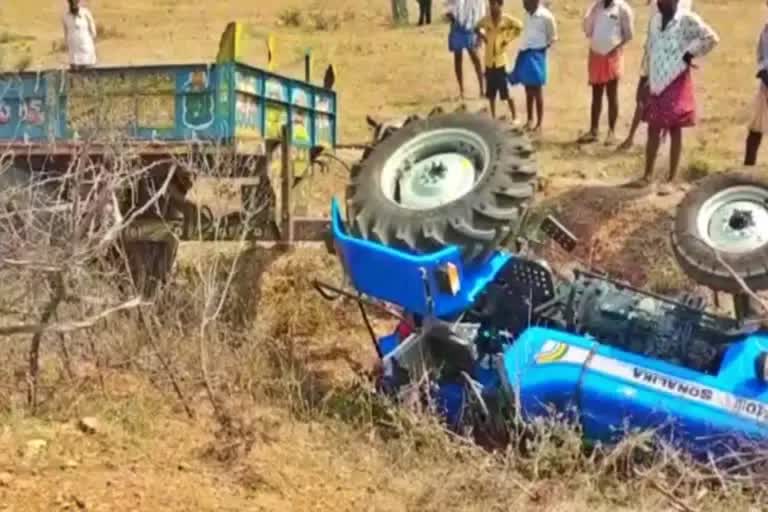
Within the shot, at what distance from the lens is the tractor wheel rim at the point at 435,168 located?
19.3ft

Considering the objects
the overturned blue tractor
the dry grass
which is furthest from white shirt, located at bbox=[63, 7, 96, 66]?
the overturned blue tractor

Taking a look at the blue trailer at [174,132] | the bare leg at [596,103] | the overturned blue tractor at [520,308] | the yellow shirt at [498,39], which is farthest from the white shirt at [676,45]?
the overturned blue tractor at [520,308]

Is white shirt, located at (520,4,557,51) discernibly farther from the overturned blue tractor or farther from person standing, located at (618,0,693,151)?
the overturned blue tractor

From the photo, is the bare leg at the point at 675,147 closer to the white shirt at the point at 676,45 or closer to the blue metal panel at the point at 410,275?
the white shirt at the point at 676,45

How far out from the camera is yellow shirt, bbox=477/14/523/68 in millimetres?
12557

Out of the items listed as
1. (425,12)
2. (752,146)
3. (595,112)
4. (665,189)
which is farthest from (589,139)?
(425,12)

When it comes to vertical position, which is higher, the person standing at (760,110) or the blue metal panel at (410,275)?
the person standing at (760,110)

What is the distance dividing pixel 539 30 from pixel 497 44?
69cm

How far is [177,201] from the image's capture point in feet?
25.9

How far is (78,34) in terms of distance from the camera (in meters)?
12.2

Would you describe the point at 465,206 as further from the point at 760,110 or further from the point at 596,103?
the point at 596,103

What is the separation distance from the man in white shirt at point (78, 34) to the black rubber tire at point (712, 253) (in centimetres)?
749

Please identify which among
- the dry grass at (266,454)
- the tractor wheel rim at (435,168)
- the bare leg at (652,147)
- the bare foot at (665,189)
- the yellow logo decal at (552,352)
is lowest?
the dry grass at (266,454)

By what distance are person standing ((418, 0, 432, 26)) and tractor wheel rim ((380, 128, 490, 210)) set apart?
17.2 m
